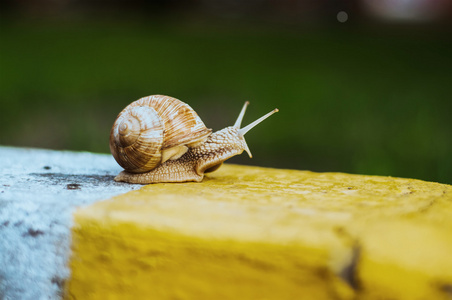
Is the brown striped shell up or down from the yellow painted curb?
up

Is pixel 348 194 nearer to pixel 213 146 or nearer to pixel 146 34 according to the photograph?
pixel 213 146

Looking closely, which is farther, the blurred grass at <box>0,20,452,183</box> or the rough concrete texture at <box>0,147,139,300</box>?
the blurred grass at <box>0,20,452,183</box>

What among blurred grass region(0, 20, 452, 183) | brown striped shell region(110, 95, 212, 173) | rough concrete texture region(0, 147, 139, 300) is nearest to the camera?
rough concrete texture region(0, 147, 139, 300)

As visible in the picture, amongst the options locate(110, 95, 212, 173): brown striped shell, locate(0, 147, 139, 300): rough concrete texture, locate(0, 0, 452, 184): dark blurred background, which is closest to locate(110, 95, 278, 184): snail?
locate(110, 95, 212, 173): brown striped shell

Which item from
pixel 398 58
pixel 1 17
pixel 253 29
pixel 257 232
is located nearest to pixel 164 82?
pixel 253 29

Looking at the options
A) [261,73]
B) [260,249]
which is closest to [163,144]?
[260,249]

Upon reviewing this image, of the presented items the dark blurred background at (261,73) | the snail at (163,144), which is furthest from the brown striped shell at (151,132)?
the dark blurred background at (261,73)

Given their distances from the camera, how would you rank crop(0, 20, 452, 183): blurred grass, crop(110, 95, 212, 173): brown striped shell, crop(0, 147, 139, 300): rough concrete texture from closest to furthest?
crop(0, 147, 139, 300): rough concrete texture → crop(110, 95, 212, 173): brown striped shell → crop(0, 20, 452, 183): blurred grass

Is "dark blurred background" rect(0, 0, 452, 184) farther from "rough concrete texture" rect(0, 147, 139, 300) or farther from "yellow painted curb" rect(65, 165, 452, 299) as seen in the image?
"rough concrete texture" rect(0, 147, 139, 300)
